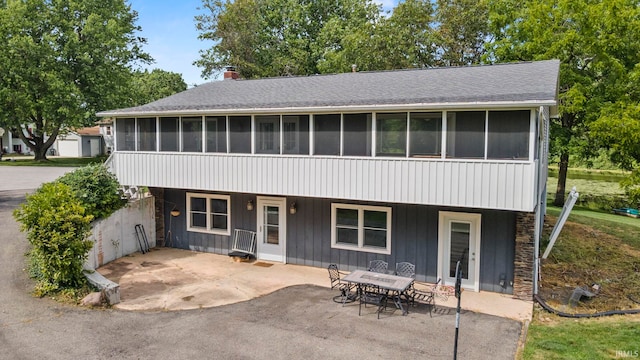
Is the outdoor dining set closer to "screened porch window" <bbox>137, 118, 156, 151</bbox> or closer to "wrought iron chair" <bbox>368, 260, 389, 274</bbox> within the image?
"wrought iron chair" <bbox>368, 260, 389, 274</bbox>

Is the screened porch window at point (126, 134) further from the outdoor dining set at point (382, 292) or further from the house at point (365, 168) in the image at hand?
the outdoor dining set at point (382, 292)

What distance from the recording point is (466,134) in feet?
33.1

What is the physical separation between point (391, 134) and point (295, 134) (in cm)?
274

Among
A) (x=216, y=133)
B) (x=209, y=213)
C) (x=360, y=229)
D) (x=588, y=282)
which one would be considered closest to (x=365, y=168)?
(x=360, y=229)

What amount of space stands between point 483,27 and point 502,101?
926 inches

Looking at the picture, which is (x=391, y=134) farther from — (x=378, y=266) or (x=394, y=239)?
(x=378, y=266)

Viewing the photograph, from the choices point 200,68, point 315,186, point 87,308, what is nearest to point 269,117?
point 315,186

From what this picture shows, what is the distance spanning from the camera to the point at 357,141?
11.2m

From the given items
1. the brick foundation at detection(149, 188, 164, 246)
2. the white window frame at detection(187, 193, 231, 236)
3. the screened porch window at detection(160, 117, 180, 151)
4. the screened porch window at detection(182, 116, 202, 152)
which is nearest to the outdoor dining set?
the white window frame at detection(187, 193, 231, 236)

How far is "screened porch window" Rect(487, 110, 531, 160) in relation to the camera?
9508mm

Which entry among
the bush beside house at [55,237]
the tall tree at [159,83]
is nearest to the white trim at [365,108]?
the bush beside house at [55,237]

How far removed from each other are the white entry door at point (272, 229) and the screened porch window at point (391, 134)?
3.78 meters

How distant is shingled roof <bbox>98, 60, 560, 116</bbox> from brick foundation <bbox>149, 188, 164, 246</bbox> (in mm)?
2792

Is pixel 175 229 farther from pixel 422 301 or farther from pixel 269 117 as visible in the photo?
pixel 422 301
